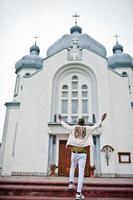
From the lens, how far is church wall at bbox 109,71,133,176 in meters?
14.2

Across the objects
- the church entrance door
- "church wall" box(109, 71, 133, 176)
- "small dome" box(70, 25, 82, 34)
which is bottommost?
the church entrance door

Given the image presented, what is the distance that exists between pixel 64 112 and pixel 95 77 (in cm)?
378

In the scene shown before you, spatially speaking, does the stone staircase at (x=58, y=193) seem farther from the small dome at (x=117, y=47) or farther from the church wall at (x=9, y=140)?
the small dome at (x=117, y=47)

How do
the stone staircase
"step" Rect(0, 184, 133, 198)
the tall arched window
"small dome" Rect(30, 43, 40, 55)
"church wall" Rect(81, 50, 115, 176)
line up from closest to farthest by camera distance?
the stone staircase → "step" Rect(0, 184, 133, 198) → "church wall" Rect(81, 50, 115, 176) → the tall arched window → "small dome" Rect(30, 43, 40, 55)

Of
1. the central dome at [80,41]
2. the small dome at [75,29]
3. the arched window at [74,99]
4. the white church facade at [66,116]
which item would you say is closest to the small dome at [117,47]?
the central dome at [80,41]

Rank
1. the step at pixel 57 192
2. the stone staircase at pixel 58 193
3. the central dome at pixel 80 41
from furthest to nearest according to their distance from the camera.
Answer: the central dome at pixel 80 41, the step at pixel 57 192, the stone staircase at pixel 58 193

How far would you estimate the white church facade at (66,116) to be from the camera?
46.6ft

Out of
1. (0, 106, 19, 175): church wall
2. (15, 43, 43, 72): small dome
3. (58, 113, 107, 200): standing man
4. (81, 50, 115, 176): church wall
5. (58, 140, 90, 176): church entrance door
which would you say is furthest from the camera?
(15, 43, 43, 72): small dome

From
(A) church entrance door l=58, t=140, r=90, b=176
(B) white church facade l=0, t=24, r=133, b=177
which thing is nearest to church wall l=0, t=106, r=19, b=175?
(B) white church facade l=0, t=24, r=133, b=177

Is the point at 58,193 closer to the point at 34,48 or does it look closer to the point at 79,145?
the point at 79,145

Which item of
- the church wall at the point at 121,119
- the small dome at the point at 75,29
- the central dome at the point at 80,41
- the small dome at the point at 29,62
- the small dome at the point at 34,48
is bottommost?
the church wall at the point at 121,119

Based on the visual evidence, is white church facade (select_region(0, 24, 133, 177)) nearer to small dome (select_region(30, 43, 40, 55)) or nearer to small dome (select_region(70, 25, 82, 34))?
small dome (select_region(70, 25, 82, 34))

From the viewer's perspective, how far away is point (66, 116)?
16.4 metres

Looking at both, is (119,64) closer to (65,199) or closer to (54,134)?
(54,134)
